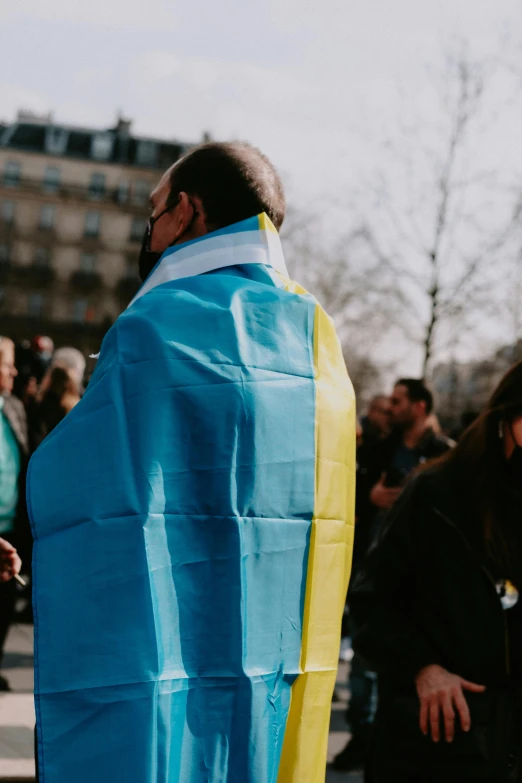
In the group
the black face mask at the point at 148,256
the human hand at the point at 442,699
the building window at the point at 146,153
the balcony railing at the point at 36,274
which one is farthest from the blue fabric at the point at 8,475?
the building window at the point at 146,153

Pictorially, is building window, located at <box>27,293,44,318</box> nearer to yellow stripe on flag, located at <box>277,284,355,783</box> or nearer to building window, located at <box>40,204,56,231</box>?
building window, located at <box>40,204,56,231</box>

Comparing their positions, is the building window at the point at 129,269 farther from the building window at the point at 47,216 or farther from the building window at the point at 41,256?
the building window at the point at 47,216

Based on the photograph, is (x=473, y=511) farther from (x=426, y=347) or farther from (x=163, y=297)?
(x=426, y=347)

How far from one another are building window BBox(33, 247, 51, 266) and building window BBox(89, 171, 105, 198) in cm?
523

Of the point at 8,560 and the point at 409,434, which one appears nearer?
the point at 8,560

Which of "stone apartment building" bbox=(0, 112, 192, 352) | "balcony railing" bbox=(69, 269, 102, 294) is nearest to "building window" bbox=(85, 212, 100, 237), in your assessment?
"stone apartment building" bbox=(0, 112, 192, 352)

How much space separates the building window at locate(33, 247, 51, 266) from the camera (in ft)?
243

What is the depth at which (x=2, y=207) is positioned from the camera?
74.3 m

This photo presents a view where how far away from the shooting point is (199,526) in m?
1.93

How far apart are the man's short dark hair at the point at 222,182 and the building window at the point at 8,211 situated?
243 ft

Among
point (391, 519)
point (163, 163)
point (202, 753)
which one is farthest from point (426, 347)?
point (163, 163)

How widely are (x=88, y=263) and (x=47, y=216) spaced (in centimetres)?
417

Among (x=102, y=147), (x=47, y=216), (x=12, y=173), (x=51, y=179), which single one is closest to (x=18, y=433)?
(x=47, y=216)

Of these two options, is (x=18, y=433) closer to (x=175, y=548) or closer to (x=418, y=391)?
(x=418, y=391)
